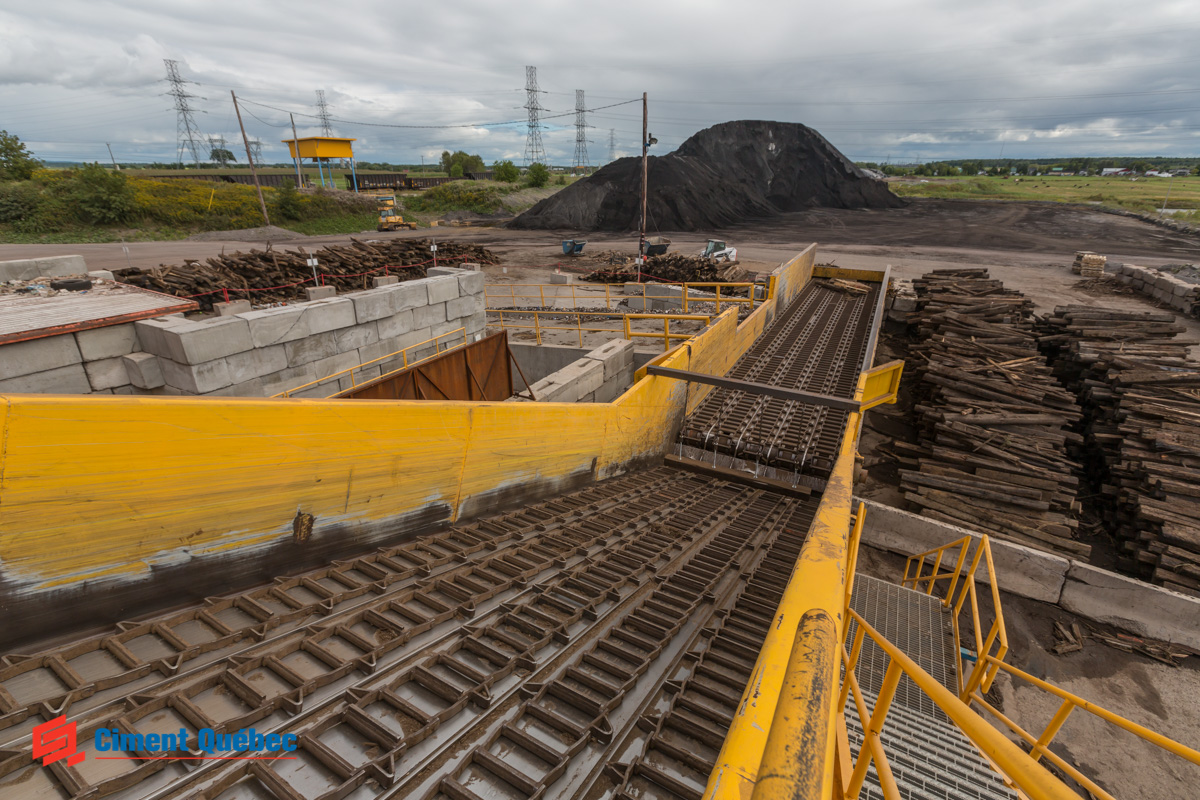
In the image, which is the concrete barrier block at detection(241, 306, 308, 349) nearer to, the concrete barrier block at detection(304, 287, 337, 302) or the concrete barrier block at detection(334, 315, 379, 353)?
the concrete barrier block at detection(334, 315, 379, 353)

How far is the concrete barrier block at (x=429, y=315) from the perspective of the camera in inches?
442

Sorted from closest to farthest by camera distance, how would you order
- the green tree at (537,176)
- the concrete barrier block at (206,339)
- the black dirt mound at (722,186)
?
the concrete barrier block at (206,339), the black dirt mound at (722,186), the green tree at (537,176)

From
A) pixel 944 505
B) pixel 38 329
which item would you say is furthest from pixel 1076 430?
pixel 38 329

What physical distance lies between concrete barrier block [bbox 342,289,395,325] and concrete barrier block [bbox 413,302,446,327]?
2.27 feet

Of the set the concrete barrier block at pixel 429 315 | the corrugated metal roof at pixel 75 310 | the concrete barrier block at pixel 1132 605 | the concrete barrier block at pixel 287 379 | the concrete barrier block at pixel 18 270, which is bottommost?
the concrete barrier block at pixel 1132 605

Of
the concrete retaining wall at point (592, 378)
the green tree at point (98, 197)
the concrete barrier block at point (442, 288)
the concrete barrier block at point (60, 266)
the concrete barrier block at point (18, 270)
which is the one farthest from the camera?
the green tree at point (98, 197)

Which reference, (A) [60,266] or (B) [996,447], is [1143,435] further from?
(A) [60,266]

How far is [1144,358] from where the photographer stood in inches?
426

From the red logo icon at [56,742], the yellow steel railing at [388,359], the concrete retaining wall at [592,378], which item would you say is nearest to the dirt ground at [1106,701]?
the concrete retaining wall at [592,378]

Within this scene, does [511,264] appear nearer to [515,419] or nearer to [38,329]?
[38,329]

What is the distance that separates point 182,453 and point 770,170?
66.9 m

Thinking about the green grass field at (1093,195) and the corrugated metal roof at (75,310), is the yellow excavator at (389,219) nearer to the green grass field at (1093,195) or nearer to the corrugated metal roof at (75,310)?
the corrugated metal roof at (75,310)

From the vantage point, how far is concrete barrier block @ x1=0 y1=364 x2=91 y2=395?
6.78 m

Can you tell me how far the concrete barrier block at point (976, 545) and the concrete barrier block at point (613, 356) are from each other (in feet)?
16.3
